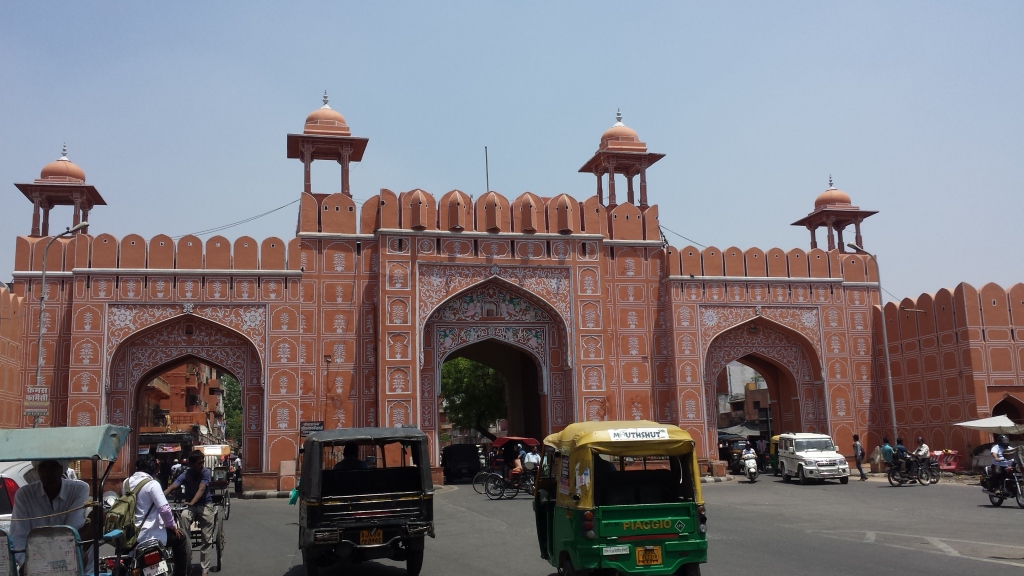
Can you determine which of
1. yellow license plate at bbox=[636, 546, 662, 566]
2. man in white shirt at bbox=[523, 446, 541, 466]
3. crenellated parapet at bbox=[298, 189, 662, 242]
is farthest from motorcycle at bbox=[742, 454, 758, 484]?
yellow license plate at bbox=[636, 546, 662, 566]

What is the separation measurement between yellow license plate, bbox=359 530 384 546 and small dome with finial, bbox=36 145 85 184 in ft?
63.5

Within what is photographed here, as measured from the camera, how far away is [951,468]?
918 inches

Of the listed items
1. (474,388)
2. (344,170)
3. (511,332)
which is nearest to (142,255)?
(344,170)

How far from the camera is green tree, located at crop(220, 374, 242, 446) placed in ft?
207

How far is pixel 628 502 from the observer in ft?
25.3

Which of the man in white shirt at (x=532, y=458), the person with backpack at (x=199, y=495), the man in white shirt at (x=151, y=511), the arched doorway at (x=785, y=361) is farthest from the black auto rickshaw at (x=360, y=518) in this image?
the arched doorway at (x=785, y=361)

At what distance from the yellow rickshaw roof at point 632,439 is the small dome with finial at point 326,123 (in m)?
19.2

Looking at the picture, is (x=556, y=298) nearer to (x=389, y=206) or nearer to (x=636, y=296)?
(x=636, y=296)

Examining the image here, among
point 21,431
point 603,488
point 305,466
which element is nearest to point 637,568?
point 603,488

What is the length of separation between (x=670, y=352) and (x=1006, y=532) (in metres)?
13.8

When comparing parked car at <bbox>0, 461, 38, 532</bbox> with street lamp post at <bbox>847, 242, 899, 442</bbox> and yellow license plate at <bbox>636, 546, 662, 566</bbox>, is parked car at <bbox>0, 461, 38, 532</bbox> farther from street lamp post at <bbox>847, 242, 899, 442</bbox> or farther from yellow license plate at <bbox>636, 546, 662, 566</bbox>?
street lamp post at <bbox>847, 242, 899, 442</bbox>

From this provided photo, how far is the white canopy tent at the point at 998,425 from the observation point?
2136cm

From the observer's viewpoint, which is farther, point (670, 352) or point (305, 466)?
point (670, 352)

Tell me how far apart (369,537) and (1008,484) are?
1138 centimetres
